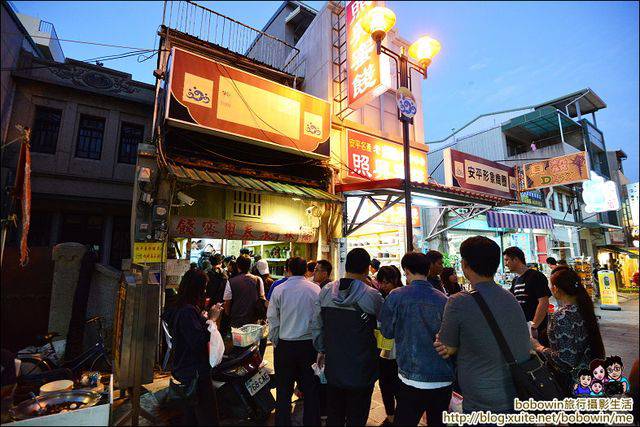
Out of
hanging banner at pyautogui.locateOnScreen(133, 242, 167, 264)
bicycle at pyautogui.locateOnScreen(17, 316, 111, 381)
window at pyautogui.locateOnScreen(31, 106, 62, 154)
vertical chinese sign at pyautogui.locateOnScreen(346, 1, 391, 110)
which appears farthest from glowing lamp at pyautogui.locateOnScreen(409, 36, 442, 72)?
window at pyautogui.locateOnScreen(31, 106, 62, 154)

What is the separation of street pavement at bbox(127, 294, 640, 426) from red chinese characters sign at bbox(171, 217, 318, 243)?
3.12 metres

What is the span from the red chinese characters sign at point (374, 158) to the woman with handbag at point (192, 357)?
7.30 meters

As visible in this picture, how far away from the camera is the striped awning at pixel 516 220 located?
14.5 metres

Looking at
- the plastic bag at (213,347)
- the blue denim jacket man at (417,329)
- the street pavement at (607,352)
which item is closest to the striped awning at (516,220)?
the street pavement at (607,352)

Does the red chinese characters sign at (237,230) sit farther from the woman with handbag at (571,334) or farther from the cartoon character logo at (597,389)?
the cartoon character logo at (597,389)

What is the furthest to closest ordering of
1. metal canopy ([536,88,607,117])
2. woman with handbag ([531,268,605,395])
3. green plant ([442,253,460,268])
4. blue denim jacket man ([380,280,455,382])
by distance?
metal canopy ([536,88,607,117])
green plant ([442,253,460,268])
woman with handbag ([531,268,605,395])
blue denim jacket man ([380,280,455,382])

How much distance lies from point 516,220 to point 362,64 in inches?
461

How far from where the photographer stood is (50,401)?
400 centimetres

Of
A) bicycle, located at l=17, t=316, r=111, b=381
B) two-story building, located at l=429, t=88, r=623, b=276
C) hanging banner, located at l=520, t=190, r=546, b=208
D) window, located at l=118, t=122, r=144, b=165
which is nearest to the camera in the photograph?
bicycle, located at l=17, t=316, r=111, b=381

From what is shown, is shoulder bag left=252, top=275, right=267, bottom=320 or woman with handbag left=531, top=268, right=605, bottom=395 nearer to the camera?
woman with handbag left=531, top=268, right=605, bottom=395

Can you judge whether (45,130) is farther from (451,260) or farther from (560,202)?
(560,202)

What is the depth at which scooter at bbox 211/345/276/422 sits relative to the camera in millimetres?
4434

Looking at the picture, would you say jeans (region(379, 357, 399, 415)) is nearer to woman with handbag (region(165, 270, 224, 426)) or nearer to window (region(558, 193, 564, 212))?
woman with handbag (region(165, 270, 224, 426))

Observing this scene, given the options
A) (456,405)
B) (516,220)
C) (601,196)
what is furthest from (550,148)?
(456,405)
